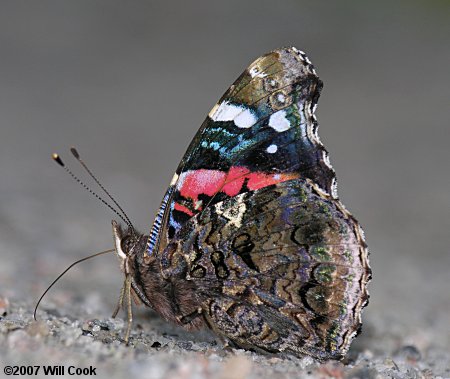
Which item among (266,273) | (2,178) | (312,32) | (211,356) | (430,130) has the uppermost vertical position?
(312,32)

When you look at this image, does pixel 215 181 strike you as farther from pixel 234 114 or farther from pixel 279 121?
pixel 279 121

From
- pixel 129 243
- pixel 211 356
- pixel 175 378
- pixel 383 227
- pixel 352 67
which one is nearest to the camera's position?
pixel 175 378

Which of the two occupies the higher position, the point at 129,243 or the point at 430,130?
the point at 430,130

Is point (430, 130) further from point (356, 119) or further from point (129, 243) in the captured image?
point (129, 243)

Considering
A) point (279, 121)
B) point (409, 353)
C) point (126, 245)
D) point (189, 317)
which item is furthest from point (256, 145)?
point (409, 353)

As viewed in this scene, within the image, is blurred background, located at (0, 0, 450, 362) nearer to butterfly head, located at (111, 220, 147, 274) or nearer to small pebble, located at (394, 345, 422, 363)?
small pebble, located at (394, 345, 422, 363)

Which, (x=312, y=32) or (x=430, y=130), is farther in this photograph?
(x=312, y=32)

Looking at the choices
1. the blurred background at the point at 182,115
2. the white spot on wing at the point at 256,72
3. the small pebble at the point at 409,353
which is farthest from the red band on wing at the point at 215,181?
the small pebble at the point at 409,353

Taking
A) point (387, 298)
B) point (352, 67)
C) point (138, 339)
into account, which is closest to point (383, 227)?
point (387, 298)

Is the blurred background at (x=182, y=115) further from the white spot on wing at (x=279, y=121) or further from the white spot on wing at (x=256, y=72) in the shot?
the white spot on wing at (x=256, y=72)
